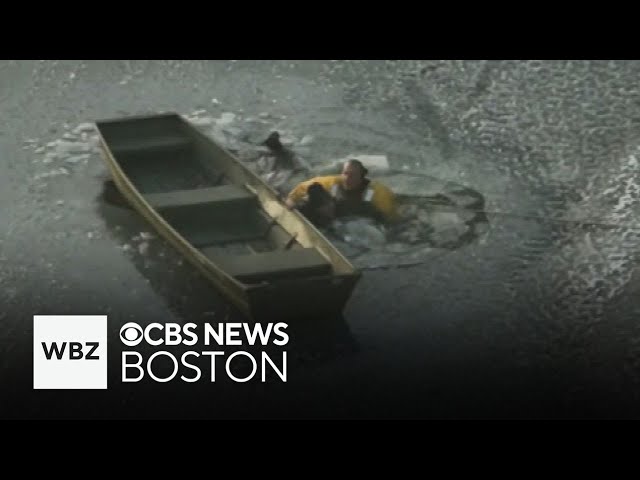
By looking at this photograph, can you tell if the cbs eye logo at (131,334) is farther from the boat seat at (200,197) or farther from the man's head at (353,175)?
the man's head at (353,175)

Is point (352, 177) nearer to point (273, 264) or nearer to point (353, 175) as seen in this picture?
point (353, 175)

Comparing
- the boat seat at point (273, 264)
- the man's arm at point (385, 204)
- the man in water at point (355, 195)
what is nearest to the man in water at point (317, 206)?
the man in water at point (355, 195)

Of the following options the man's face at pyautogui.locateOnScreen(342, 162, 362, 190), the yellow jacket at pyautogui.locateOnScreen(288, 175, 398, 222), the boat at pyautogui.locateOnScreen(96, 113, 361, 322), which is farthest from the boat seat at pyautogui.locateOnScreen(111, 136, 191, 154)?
the man's face at pyautogui.locateOnScreen(342, 162, 362, 190)

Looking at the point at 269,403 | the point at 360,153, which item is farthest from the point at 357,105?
the point at 269,403

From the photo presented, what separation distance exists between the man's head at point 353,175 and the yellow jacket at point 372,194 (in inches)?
4.3

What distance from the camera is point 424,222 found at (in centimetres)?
1420

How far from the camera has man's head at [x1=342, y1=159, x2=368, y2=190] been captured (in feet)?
45.3

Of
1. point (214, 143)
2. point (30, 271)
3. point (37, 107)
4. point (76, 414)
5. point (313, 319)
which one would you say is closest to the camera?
point (76, 414)

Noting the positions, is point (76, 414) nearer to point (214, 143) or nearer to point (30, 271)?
point (30, 271)

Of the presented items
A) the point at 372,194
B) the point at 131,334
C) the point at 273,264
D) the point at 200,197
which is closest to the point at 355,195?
the point at 372,194

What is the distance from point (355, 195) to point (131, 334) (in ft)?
9.60

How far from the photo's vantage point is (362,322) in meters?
12.5

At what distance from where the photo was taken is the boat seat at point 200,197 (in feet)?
45.7

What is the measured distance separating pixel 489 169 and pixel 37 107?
18.8 feet
